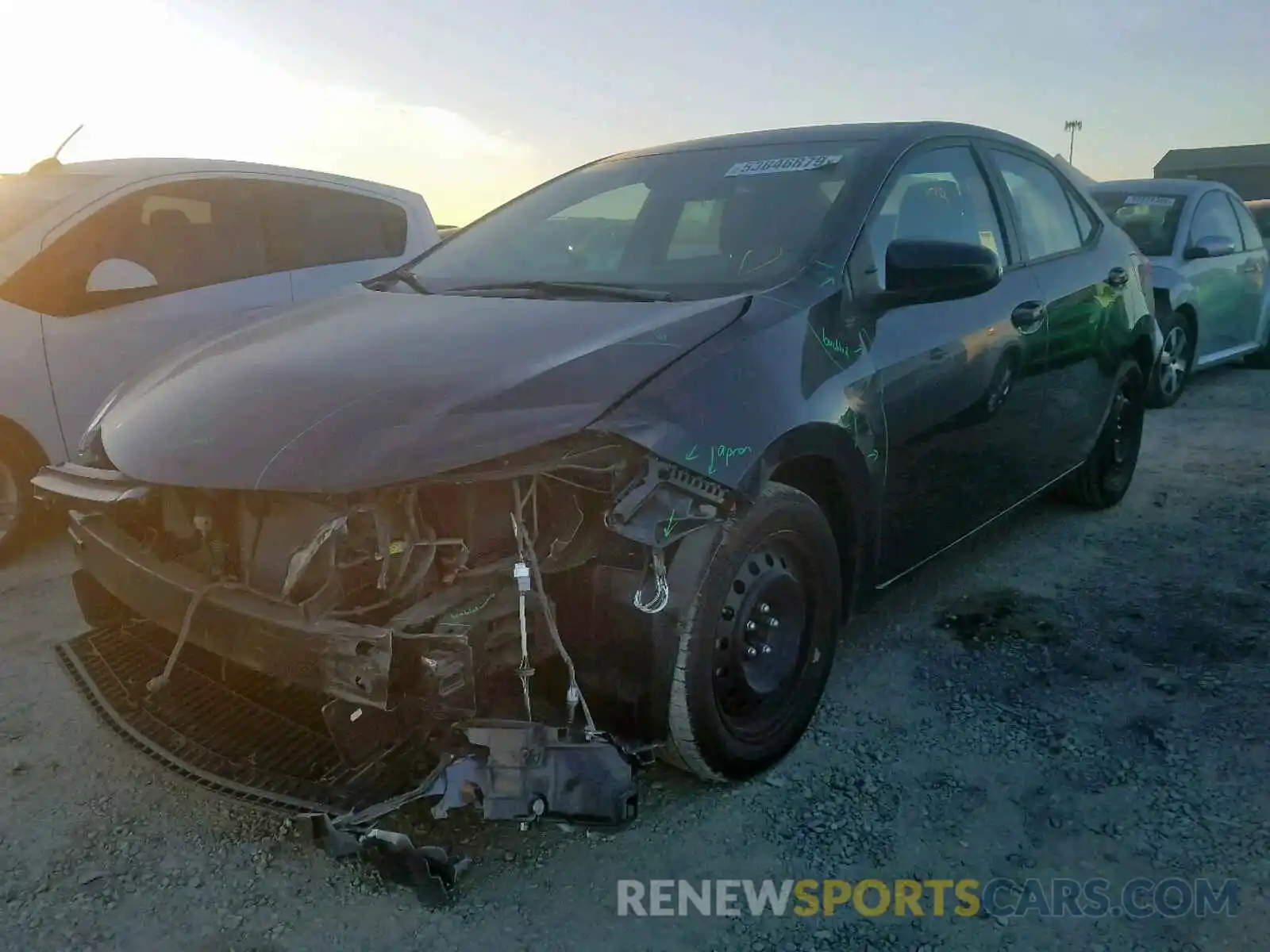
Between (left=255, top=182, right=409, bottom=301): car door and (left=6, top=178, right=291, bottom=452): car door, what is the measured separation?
0.34ft

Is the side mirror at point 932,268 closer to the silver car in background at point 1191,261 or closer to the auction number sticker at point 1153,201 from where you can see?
the silver car in background at point 1191,261

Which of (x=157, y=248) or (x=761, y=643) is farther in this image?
(x=157, y=248)

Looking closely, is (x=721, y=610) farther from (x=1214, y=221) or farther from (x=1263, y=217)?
(x=1263, y=217)

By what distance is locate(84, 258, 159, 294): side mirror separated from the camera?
4.19m

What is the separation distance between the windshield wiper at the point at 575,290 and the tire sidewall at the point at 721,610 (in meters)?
0.63

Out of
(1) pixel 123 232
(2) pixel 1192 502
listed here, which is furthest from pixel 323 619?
(2) pixel 1192 502

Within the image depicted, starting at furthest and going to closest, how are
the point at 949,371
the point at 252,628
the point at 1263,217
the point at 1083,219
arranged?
the point at 1263,217, the point at 1083,219, the point at 949,371, the point at 252,628

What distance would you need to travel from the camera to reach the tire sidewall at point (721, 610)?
88.2 inches

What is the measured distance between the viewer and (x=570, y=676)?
2.13 m

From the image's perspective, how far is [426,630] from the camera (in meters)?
1.93

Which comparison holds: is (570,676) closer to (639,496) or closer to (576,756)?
(576,756)

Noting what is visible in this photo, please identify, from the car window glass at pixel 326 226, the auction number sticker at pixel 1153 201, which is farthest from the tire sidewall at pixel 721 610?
the auction number sticker at pixel 1153 201

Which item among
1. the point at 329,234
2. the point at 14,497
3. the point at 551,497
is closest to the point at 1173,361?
the point at 329,234

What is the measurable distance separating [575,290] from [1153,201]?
20.6 ft
